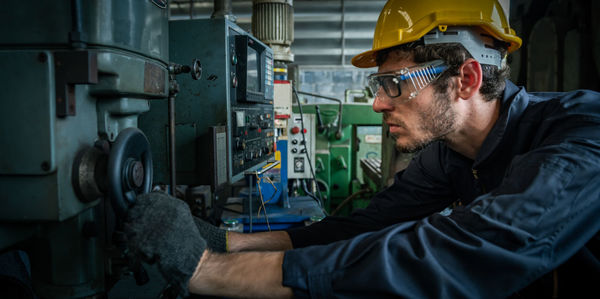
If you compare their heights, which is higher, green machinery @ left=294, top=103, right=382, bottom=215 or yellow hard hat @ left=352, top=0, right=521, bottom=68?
yellow hard hat @ left=352, top=0, right=521, bottom=68

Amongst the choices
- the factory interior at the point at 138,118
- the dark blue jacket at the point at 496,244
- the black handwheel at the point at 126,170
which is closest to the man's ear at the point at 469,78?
the dark blue jacket at the point at 496,244

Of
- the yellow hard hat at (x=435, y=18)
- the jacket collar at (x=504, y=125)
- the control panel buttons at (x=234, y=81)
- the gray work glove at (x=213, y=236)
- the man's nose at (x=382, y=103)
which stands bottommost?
the gray work glove at (x=213, y=236)

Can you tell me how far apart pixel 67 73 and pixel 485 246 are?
0.79 m

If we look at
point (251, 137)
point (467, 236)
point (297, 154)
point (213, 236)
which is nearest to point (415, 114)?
point (467, 236)

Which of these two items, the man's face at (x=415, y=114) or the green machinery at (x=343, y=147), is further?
the green machinery at (x=343, y=147)

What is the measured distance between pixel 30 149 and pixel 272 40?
6.51 feet

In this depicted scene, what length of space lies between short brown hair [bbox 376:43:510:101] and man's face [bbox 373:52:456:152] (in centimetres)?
2

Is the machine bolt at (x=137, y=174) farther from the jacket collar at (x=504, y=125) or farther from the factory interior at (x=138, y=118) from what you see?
the jacket collar at (x=504, y=125)

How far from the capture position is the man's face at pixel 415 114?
117 cm

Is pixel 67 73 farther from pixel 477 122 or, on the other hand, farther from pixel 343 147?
pixel 343 147

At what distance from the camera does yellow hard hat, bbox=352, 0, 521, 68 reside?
1.12m

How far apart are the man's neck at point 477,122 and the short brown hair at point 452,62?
0.03m

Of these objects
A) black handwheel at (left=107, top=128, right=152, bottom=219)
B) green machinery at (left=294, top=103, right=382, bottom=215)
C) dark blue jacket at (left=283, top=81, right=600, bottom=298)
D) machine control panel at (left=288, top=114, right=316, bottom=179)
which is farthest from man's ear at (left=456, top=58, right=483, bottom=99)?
green machinery at (left=294, top=103, right=382, bottom=215)

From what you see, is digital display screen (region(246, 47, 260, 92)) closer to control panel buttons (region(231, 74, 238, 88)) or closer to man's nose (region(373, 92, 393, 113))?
control panel buttons (region(231, 74, 238, 88))
